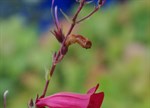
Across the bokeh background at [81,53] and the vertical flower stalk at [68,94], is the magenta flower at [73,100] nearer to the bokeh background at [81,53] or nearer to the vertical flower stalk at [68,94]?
the vertical flower stalk at [68,94]

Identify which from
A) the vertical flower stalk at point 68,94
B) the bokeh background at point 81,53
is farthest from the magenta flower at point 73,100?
the bokeh background at point 81,53

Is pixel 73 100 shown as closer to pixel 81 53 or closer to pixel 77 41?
pixel 77 41

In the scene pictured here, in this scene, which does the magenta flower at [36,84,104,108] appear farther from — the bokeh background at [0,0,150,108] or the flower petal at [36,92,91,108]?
the bokeh background at [0,0,150,108]

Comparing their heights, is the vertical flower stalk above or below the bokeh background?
above

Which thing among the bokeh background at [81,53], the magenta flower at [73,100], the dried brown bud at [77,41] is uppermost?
the dried brown bud at [77,41]

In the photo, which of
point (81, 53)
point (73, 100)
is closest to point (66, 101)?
point (73, 100)

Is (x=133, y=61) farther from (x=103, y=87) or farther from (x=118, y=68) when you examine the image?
(x=103, y=87)

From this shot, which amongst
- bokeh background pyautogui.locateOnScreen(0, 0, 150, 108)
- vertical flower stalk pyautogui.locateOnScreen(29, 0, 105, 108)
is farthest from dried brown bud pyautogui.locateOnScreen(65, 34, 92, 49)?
bokeh background pyautogui.locateOnScreen(0, 0, 150, 108)
